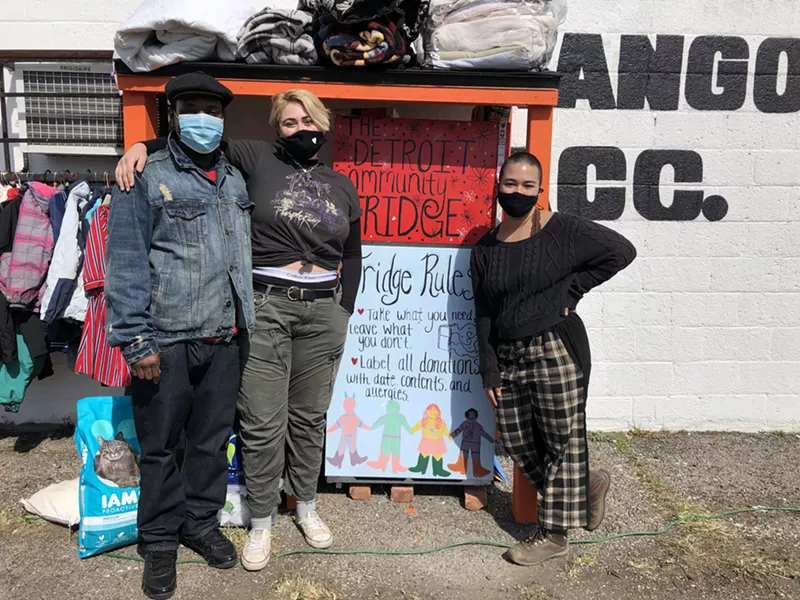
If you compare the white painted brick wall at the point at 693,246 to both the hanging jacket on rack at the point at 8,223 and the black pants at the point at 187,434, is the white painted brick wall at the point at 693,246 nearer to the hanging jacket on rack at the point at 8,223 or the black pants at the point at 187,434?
the hanging jacket on rack at the point at 8,223

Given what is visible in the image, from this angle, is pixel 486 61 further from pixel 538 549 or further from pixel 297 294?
pixel 538 549

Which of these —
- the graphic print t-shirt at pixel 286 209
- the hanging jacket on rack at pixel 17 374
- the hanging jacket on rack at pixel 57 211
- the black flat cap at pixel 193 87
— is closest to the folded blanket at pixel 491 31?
the graphic print t-shirt at pixel 286 209

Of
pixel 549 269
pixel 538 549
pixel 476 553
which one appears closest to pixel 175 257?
pixel 549 269

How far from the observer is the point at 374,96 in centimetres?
304

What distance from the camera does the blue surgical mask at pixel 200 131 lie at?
257 cm

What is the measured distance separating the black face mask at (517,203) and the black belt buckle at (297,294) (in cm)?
97

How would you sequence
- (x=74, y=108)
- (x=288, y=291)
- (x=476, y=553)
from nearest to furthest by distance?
(x=288, y=291) → (x=476, y=553) → (x=74, y=108)

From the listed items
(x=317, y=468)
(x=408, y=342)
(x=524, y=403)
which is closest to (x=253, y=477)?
(x=317, y=468)

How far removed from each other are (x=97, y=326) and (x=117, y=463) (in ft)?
2.40

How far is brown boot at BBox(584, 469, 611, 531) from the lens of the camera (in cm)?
321

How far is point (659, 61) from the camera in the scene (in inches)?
163

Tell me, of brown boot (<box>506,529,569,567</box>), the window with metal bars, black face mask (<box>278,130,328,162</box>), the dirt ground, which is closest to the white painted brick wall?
the window with metal bars

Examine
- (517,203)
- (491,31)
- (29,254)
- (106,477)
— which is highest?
(491,31)

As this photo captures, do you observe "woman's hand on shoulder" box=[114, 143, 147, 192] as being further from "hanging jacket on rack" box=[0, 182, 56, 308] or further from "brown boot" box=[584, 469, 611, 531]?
"brown boot" box=[584, 469, 611, 531]
